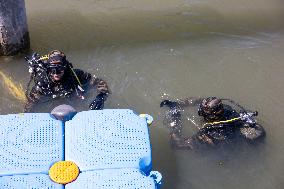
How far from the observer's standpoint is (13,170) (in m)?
4.57

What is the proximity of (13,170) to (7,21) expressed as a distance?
3831 mm

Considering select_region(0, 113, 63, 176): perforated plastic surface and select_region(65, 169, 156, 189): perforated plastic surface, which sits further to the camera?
select_region(0, 113, 63, 176): perforated plastic surface

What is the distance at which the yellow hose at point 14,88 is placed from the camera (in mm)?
7312

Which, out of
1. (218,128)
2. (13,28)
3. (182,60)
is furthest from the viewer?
(182,60)

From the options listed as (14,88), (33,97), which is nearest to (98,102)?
(33,97)

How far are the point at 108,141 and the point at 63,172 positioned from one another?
2.03 ft

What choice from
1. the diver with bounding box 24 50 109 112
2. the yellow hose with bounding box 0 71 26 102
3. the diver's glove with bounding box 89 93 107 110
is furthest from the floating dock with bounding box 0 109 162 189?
the yellow hose with bounding box 0 71 26 102

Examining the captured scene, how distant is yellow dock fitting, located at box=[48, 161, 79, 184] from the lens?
14.9 ft

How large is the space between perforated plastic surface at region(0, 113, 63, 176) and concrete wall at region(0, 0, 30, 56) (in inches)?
117

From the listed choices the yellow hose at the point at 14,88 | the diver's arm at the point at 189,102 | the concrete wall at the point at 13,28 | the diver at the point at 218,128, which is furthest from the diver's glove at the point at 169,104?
the concrete wall at the point at 13,28

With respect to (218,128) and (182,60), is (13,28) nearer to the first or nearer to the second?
(182,60)

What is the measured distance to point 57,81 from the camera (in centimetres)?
671

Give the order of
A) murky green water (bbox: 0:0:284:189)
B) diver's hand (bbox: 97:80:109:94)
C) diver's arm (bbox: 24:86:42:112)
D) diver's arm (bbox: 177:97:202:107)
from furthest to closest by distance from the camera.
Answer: diver's arm (bbox: 177:97:202:107)
diver's hand (bbox: 97:80:109:94)
diver's arm (bbox: 24:86:42:112)
murky green water (bbox: 0:0:284:189)

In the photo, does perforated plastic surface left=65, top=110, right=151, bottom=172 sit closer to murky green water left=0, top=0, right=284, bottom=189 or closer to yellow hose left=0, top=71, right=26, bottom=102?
murky green water left=0, top=0, right=284, bottom=189
